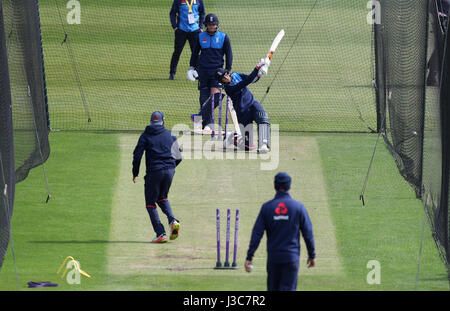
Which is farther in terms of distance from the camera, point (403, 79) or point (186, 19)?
point (186, 19)

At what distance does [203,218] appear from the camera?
1437cm

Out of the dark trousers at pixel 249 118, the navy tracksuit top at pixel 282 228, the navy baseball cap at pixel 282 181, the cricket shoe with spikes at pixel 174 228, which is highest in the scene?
the dark trousers at pixel 249 118

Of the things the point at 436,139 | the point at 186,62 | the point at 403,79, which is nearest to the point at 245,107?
the point at 403,79

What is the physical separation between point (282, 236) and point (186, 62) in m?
16.3

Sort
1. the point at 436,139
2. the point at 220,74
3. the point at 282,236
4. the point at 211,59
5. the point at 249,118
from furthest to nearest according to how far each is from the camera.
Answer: the point at 211,59 < the point at 249,118 < the point at 220,74 < the point at 436,139 < the point at 282,236

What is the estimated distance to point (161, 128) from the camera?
13.4 meters

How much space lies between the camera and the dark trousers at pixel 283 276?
10.2 meters
